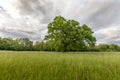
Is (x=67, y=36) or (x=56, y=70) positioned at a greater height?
(x=67, y=36)

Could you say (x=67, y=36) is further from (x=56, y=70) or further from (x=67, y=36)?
(x=56, y=70)

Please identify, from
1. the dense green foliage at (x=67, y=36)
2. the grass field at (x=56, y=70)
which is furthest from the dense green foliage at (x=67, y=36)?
the grass field at (x=56, y=70)

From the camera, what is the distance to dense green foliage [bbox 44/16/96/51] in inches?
892

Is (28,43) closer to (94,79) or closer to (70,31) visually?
(70,31)

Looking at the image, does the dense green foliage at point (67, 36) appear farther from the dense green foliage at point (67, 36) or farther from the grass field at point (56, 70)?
the grass field at point (56, 70)

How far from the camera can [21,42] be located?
83.5 meters

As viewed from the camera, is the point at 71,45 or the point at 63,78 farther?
the point at 71,45

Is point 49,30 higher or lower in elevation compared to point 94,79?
higher

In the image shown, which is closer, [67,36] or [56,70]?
[56,70]

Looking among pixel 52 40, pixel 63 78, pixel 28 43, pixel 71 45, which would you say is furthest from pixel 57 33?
pixel 28 43

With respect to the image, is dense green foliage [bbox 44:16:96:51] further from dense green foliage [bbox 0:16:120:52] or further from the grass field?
the grass field

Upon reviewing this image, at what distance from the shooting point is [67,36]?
76.4 feet

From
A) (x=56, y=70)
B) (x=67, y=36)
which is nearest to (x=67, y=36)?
(x=67, y=36)

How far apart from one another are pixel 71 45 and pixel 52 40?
13.5 feet
